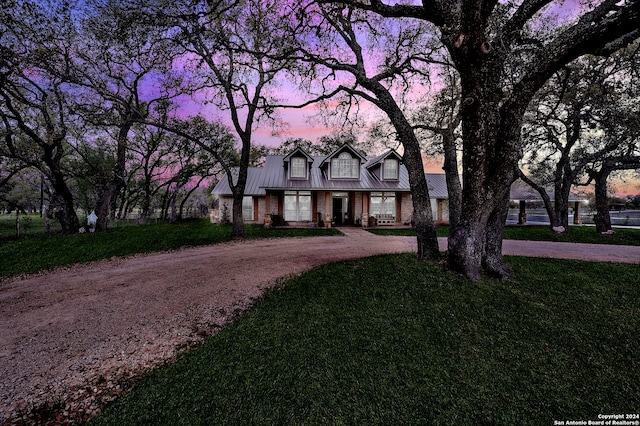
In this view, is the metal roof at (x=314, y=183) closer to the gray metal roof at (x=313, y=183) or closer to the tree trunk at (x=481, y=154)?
the gray metal roof at (x=313, y=183)

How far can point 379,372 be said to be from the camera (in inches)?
112

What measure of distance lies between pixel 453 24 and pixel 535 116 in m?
12.6

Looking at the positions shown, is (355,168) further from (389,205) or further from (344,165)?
(389,205)

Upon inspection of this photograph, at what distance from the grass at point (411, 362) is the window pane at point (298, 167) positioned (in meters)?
15.3

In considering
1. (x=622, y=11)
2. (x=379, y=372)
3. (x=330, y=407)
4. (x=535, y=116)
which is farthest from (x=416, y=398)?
(x=535, y=116)

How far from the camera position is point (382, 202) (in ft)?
66.5

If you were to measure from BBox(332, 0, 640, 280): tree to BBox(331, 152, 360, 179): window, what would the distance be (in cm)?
1411

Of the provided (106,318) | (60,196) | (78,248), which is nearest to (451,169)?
(106,318)

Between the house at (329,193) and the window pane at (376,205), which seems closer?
the house at (329,193)

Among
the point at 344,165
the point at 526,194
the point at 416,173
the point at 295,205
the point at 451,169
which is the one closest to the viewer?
the point at 416,173

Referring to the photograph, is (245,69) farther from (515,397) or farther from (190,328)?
(515,397)

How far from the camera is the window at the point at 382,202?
20.2 metres

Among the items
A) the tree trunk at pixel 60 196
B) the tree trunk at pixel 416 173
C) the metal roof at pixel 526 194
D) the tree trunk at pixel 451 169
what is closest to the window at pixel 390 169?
the metal roof at pixel 526 194

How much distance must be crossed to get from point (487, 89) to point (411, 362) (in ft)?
16.6
